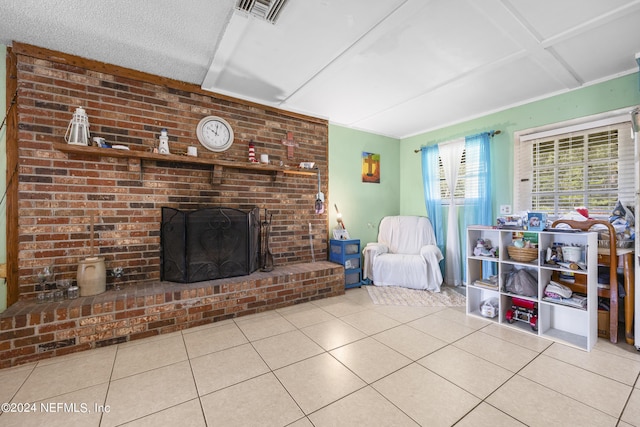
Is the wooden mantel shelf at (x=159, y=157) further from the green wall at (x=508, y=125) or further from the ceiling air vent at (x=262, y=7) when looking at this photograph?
the green wall at (x=508, y=125)

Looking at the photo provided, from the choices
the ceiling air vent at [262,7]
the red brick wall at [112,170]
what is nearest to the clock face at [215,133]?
the red brick wall at [112,170]

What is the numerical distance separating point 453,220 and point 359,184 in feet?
4.95

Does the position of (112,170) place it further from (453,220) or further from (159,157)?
(453,220)

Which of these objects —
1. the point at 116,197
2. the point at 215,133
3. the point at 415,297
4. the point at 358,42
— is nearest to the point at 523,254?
the point at 415,297

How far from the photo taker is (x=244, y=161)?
324 cm

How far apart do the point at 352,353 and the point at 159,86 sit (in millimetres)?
3181

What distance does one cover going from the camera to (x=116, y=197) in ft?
8.34

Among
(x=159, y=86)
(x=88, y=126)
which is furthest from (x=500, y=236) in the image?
(x=88, y=126)

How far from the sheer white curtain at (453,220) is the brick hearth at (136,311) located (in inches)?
83.5

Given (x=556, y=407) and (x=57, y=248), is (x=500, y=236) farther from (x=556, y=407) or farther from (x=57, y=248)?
(x=57, y=248)

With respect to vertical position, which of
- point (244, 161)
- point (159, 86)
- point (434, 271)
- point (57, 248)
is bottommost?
point (434, 271)

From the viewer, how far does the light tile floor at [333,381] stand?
1.38 meters

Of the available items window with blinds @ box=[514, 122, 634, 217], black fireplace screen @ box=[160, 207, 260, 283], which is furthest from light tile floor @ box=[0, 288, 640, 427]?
window with blinds @ box=[514, 122, 634, 217]

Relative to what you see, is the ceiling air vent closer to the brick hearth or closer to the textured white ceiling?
the textured white ceiling
